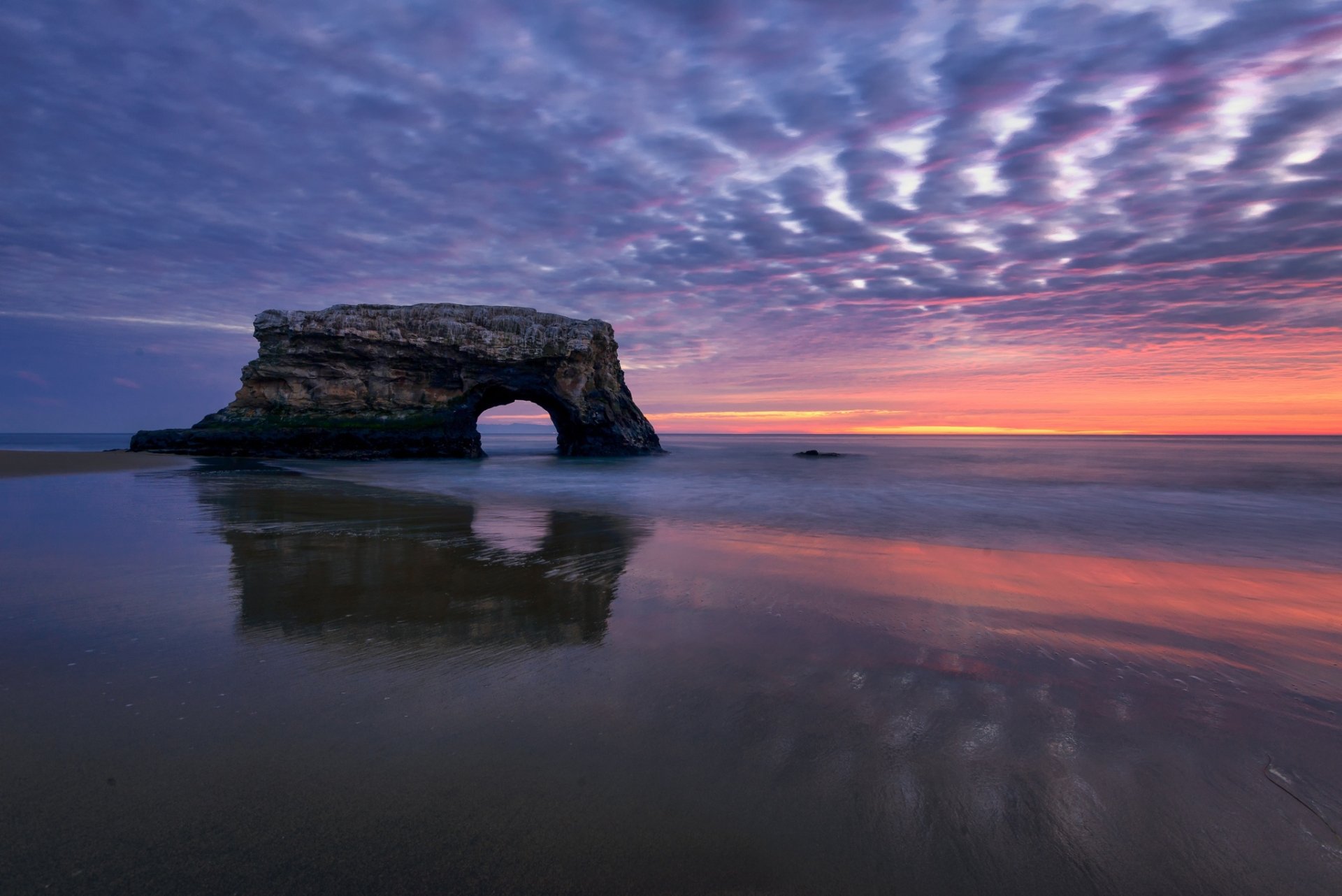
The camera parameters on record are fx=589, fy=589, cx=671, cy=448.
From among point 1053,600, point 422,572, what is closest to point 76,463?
point 422,572

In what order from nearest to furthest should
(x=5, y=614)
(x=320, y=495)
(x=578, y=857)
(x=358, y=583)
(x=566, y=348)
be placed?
(x=578, y=857), (x=5, y=614), (x=358, y=583), (x=320, y=495), (x=566, y=348)

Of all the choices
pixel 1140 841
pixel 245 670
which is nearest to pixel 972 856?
pixel 1140 841

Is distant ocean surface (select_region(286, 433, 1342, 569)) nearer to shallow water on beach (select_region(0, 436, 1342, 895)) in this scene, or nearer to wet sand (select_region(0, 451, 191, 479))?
shallow water on beach (select_region(0, 436, 1342, 895))

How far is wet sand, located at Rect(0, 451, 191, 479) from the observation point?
19078mm

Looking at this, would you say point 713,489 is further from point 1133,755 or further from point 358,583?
point 1133,755

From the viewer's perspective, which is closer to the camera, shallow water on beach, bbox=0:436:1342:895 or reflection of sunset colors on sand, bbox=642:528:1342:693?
shallow water on beach, bbox=0:436:1342:895

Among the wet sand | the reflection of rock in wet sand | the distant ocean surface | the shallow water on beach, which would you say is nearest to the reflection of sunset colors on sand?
the shallow water on beach

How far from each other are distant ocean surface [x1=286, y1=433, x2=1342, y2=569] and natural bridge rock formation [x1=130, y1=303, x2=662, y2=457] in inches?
169

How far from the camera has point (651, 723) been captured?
2.84 m

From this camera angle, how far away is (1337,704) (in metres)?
3.30

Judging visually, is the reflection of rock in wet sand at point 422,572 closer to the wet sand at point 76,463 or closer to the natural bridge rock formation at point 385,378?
the wet sand at point 76,463

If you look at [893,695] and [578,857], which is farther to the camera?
[893,695]

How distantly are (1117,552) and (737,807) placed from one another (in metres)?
9.04

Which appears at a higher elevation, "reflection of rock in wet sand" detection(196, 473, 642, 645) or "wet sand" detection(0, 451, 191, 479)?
"wet sand" detection(0, 451, 191, 479)
